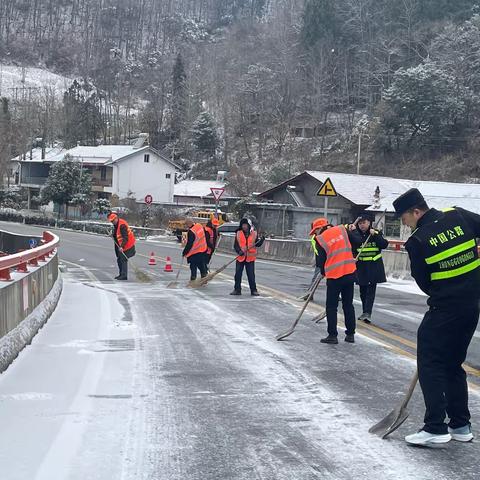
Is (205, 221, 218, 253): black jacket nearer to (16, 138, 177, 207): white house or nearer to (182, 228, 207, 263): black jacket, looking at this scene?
(182, 228, 207, 263): black jacket

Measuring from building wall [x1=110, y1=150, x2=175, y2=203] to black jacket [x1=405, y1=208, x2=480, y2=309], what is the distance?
67541 millimetres

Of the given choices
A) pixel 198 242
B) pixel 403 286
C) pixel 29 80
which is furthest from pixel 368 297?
pixel 29 80

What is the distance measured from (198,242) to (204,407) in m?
11.5

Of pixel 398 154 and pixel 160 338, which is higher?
pixel 398 154

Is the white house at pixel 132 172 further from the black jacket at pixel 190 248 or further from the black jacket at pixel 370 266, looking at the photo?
the black jacket at pixel 370 266

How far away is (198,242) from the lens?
17.6 metres

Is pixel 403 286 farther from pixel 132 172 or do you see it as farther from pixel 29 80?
pixel 29 80

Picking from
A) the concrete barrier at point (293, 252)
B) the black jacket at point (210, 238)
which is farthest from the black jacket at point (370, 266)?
the concrete barrier at point (293, 252)

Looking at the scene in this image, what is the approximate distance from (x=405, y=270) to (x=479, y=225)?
57.5ft

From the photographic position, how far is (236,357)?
821 cm

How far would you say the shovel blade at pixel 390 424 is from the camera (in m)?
5.29

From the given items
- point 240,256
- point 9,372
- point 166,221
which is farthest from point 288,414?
point 166,221

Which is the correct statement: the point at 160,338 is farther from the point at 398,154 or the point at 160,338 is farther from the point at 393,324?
the point at 398,154

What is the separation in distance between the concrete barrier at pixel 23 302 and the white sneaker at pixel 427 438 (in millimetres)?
3985
